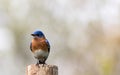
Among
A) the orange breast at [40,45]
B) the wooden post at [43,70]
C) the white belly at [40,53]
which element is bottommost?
the wooden post at [43,70]

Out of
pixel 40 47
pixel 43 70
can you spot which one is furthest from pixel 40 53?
pixel 43 70

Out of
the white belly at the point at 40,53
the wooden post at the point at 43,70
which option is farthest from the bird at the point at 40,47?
the wooden post at the point at 43,70

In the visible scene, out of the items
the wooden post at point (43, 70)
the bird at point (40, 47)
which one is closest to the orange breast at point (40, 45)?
the bird at point (40, 47)

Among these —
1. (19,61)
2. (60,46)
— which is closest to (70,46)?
(60,46)

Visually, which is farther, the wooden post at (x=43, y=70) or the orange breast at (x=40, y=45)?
the orange breast at (x=40, y=45)

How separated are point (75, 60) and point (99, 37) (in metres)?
0.82

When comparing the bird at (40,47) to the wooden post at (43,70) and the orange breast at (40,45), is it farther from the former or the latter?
the wooden post at (43,70)

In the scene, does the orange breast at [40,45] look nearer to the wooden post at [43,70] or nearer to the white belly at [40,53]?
the white belly at [40,53]

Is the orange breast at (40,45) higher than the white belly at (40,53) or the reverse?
higher

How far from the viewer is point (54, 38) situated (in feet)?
53.8

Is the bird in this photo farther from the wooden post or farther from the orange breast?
the wooden post

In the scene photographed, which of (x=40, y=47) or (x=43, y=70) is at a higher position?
(x=40, y=47)

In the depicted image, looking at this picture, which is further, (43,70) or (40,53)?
(40,53)

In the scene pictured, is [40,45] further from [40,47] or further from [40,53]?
[40,53]
